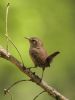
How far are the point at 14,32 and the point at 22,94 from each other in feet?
8.47

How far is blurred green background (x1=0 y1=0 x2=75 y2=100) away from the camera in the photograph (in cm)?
1048

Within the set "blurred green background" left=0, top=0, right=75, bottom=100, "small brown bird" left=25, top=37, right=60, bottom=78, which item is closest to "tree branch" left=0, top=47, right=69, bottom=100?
"small brown bird" left=25, top=37, right=60, bottom=78

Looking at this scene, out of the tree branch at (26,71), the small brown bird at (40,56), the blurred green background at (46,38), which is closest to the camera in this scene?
the tree branch at (26,71)

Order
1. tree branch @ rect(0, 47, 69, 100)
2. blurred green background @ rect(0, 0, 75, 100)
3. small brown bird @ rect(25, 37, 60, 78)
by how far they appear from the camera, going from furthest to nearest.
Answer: blurred green background @ rect(0, 0, 75, 100)
small brown bird @ rect(25, 37, 60, 78)
tree branch @ rect(0, 47, 69, 100)

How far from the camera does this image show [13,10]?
10.1 m

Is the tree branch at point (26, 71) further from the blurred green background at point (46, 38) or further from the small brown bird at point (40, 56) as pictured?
the blurred green background at point (46, 38)

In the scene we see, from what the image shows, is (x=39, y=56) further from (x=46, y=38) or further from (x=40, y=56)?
(x=46, y=38)

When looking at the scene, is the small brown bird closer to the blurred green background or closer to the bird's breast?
the bird's breast

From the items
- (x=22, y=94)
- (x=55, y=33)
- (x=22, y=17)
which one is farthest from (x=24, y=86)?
(x=22, y=17)

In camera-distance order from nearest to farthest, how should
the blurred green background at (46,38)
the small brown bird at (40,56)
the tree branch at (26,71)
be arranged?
the tree branch at (26,71), the small brown bird at (40,56), the blurred green background at (46,38)

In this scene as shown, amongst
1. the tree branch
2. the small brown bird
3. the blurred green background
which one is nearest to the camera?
the tree branch

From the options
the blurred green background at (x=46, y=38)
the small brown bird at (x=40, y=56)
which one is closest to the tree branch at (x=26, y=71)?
the small brown bird at (x=40, y=56)

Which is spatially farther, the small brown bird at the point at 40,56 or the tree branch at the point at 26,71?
the small brown bird at the point at 40,56

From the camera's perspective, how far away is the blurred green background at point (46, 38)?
10477mm
